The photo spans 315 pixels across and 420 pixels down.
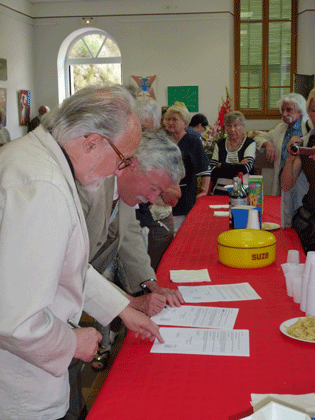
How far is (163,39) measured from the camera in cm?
877

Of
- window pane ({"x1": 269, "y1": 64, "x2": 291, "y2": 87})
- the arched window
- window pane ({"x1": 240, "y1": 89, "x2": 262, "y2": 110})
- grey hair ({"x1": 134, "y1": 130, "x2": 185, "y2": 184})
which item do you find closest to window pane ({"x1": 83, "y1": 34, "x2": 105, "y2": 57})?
the arched window

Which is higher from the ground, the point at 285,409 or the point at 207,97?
the point at 207,97

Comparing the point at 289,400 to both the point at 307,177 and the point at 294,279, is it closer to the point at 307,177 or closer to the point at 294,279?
the point at 294,279

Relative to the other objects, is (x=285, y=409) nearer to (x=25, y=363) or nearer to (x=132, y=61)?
(x=25, y=363)

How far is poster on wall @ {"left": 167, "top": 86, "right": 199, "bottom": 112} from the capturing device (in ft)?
28.9

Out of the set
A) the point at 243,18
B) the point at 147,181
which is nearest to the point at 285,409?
the point at 147,181

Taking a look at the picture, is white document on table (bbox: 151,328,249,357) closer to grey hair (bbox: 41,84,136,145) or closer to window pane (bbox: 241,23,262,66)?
grey hair (bbox: 41,84,136,145)

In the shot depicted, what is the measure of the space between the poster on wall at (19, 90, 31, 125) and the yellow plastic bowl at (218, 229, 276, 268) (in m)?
7.53

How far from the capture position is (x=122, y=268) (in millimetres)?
2279

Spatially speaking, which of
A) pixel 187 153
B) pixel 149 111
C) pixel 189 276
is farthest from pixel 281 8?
pixel 189 276

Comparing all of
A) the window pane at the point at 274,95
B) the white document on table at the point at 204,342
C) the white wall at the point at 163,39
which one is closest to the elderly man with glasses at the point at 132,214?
the white document on table at the point at 204,342

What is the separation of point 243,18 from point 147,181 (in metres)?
7.68

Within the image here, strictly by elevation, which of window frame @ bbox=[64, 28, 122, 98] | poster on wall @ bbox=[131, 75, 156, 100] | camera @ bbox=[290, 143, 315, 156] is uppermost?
window frame @ bbox=[64, 28, 122, 98]

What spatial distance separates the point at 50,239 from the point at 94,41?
9.25m
